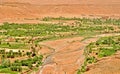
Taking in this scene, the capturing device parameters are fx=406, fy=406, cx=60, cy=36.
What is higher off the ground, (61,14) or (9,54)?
(9,54)

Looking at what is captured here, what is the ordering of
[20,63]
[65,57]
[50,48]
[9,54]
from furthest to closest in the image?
[50,48] < [9,54] < [65,57] < [20,63]

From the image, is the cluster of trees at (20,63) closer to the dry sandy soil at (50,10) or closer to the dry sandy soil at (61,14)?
the dry sandy soil at (61,14)

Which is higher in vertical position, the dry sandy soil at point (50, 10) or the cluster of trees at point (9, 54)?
the cluster of trees at point (9, 54)

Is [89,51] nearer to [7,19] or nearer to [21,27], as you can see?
[21,27]

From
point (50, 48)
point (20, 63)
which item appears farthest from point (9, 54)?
point (50, 48)

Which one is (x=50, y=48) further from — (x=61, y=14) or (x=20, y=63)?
(x=61, y=14)

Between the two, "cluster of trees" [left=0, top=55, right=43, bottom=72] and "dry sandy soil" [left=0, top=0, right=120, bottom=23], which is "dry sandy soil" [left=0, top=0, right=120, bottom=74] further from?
"cluster of trees" [left=0, top=55, right=43, bottom=72]

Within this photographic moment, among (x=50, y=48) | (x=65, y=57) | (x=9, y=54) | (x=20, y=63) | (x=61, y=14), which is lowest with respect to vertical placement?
(x=61, y=14)

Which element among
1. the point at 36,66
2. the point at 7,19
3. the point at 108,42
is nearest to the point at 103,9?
the point at 7,19

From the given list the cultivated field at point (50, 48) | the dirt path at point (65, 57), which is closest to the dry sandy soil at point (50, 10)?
the cultivated field at point (50, 48)
